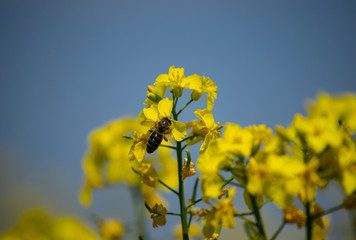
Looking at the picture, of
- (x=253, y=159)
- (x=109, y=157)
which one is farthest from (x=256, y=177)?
(x=109, y=157)

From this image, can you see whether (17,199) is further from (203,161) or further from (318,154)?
(318,154)

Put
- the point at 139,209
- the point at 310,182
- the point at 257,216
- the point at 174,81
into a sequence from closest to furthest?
the point at 310,182
the point at 257,216
the point at 174,81
the point at 139,209

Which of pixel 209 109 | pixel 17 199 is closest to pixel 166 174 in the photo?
pixel 209 109

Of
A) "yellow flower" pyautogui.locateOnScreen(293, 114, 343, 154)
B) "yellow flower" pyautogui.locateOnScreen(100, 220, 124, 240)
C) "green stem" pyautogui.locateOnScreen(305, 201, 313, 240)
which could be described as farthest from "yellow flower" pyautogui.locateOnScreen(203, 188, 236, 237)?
"yellow flower" pyautogui.locateOnScreen(100, 220, 124, 240)

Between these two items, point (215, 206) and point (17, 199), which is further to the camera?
point (17, 199)

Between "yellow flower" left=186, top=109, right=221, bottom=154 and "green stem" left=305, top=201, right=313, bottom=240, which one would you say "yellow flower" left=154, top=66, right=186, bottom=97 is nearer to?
"yellow flower" left=186, top=109, right=221, bottom=154

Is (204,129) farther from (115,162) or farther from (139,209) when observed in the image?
(115,162)
